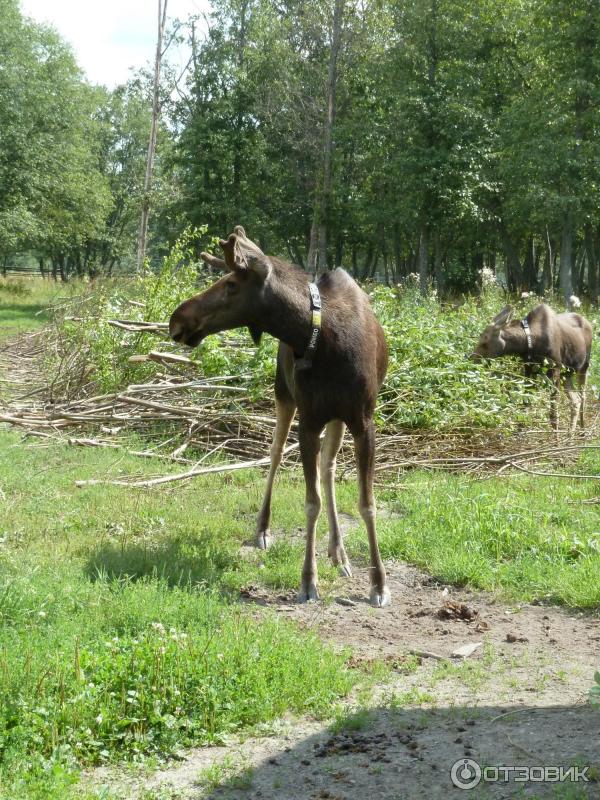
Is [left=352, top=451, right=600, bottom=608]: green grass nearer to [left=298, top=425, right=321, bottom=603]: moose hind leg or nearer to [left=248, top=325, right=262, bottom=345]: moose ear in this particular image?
[left=298, top=425, right=321, bottom=603]: moose hind leg

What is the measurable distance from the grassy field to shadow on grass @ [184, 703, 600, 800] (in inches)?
10.5

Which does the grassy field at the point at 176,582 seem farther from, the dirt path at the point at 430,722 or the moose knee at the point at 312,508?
the moose knee at the point at 312,508

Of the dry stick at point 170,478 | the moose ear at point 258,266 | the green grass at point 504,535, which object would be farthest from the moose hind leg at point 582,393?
the moose ear at point 258,266

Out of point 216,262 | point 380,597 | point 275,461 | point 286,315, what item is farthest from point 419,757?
point 275,461

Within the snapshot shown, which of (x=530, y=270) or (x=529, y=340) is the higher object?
(x=530, y=270)

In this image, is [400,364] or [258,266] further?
[400,364]

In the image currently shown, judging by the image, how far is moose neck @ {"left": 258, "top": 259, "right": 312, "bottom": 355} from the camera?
5793mm

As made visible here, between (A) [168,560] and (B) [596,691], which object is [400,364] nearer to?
(A) [168,560]

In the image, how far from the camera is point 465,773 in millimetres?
3486

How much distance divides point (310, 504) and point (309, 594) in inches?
25.6

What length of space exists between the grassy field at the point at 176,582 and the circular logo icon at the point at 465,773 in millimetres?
807

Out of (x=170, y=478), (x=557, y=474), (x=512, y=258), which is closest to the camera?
(x=170, y=478)

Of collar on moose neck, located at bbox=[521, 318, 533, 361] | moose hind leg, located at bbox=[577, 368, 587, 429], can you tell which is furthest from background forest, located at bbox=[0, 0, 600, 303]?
collar on moose neck, located at bbox=[521, 318, 533, 361]

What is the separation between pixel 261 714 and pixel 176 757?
18.7 inches
